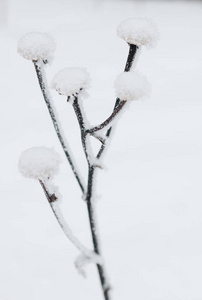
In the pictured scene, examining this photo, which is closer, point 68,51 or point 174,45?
point 68,51

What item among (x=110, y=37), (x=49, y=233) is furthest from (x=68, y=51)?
(x=49, y=233)

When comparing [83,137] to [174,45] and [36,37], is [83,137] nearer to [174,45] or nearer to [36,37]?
[36,37]

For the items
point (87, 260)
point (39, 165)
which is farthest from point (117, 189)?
point (39, 165)

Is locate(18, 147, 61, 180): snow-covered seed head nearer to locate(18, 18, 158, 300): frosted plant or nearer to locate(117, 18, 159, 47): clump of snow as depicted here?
locate(18, 18, 158, 300): frosted plant

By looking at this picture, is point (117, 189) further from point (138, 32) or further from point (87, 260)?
point (138, 32)

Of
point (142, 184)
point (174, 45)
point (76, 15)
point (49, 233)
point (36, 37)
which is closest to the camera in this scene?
point (36, 37)

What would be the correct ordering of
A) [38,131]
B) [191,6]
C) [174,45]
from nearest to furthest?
[38,131] < [174,45] < [191,6]

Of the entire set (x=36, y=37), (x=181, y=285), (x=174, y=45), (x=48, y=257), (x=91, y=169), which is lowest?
(x=181, y=285)
